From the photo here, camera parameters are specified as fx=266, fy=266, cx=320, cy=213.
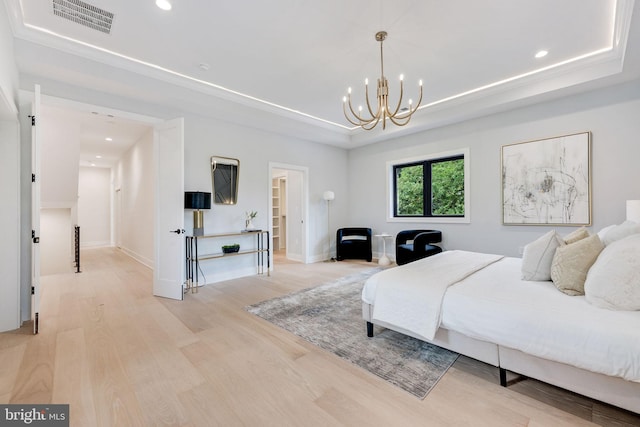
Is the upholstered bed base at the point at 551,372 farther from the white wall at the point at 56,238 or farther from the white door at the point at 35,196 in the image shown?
the white wall at the point at 56,238

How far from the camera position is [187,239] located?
4.17 m

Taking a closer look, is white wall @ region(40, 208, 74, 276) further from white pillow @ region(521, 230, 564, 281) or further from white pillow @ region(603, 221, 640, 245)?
white pillow @ region(603, 221, 640, 245)

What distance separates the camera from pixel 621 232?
76.5 inches

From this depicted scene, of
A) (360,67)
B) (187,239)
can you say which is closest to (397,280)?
(360,67)

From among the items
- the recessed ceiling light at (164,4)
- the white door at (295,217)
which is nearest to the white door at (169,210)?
the recessed ceiling light at (164,4)

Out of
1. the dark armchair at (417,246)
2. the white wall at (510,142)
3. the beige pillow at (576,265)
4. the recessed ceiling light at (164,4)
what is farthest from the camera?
the dark armchair at (417,246)

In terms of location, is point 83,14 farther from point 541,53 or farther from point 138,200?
point 541,53

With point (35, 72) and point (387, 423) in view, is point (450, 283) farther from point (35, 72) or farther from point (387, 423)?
point (35, 72)

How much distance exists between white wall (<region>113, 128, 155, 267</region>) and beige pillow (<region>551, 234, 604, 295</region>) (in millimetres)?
5425

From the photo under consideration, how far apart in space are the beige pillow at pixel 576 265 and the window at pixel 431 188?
10.2ft

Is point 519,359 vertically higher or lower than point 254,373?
higher

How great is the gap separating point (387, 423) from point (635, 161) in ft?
15.0

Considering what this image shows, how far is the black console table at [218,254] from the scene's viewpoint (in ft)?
13.5

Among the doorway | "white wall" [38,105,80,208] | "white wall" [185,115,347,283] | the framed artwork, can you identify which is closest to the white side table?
"white wall" [185,115,347,283]
